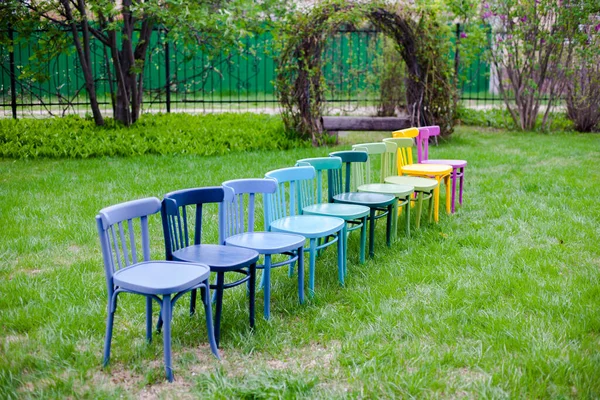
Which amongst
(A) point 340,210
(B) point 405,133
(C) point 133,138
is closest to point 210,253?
(A) point 340,210

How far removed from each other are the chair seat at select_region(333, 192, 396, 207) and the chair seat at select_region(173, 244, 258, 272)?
154 cm

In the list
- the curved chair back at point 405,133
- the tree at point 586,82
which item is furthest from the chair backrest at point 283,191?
the tree at point 586,82

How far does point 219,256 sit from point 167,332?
61 cm

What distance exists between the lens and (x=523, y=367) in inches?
124

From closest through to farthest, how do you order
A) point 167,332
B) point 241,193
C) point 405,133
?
1. point 167,332
2. point 241,193
3. point 405,133

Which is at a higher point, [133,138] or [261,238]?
[133,138]

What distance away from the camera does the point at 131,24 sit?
10.8m

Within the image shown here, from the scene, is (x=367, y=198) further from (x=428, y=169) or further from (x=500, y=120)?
(x=500, y=120)

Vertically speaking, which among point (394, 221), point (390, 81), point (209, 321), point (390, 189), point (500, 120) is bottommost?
point (209, 321)

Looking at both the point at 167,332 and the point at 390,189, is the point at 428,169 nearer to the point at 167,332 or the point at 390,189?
the point at 390,189

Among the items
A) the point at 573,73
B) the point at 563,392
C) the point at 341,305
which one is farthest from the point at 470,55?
the point at 563,392

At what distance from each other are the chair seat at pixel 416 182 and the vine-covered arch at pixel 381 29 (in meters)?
4.26

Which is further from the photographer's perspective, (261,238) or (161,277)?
(261,238)

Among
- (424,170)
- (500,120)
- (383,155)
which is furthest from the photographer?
(500,120)
